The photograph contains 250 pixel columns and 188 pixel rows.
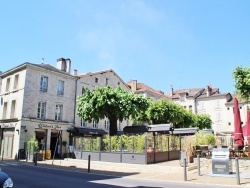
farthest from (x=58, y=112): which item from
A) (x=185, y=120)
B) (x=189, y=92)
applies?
(x=189, y=92)

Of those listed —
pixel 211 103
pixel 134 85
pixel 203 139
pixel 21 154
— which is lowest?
pixel 21 154

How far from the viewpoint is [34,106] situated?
27141 mm

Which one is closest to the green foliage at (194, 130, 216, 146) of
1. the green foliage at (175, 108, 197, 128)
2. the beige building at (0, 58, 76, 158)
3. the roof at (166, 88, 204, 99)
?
the green foliage at (175, 108, 197, 128)

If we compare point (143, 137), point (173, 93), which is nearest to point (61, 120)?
point (143, 137)

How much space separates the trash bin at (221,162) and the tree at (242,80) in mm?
6321

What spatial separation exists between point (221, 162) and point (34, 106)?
20.4 metres

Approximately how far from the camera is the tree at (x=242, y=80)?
17.0 metres

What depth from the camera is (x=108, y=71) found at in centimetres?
3688

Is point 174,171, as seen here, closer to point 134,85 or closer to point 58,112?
point 58,112

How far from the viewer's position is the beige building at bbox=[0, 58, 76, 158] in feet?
86.1

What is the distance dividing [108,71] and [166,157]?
1953 cm

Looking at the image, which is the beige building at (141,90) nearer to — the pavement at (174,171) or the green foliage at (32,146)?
the green foliage at (32,146)

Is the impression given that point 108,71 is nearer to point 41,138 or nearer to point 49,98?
point 49,98

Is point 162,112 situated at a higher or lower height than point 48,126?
higher
